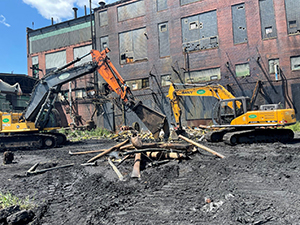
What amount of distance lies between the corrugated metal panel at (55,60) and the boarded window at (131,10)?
9228 mm

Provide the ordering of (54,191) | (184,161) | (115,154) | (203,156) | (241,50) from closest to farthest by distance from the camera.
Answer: (54,191) < (184,161) < (203,156) < (115,154) < (241,50)

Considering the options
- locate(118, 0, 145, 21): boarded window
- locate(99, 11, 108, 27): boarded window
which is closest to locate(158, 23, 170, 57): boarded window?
locate(118, 0, 145, 21): boarded window

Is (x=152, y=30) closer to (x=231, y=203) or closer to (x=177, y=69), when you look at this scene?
(x=177, y=69)

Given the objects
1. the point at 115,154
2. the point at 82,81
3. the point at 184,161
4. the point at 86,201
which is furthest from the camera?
the point at 82,81

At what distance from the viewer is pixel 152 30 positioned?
23.1 meters

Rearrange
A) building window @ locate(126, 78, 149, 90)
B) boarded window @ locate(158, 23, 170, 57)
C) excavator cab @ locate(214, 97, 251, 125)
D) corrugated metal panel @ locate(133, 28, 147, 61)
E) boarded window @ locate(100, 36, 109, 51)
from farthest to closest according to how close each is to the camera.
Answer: boarded window @ locate(100, 36, 109, 51) < corrugated metal panel @ locate(133, 28, 147, 61) < building window @ locate(126, 78, 149, 90) < boarded window @ locate(158, 23, 170, 57) < excavator cab @ locate(214, 97, 251, 125)

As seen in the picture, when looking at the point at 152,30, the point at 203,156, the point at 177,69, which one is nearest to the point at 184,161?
the point at 203,156

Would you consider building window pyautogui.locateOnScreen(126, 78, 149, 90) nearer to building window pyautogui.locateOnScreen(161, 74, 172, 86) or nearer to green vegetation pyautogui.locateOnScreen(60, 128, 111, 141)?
building window pyautogui.locateOnScreen(161, 74, 172, 86)

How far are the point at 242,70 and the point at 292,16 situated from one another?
18.6 feet

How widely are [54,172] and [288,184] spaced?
6547 mm

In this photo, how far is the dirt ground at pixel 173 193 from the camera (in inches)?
151

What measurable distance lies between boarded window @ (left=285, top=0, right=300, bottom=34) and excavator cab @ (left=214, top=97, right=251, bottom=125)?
1098cm

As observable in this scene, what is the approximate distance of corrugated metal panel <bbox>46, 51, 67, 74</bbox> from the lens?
28.5 m

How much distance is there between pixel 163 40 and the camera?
22.7 m
